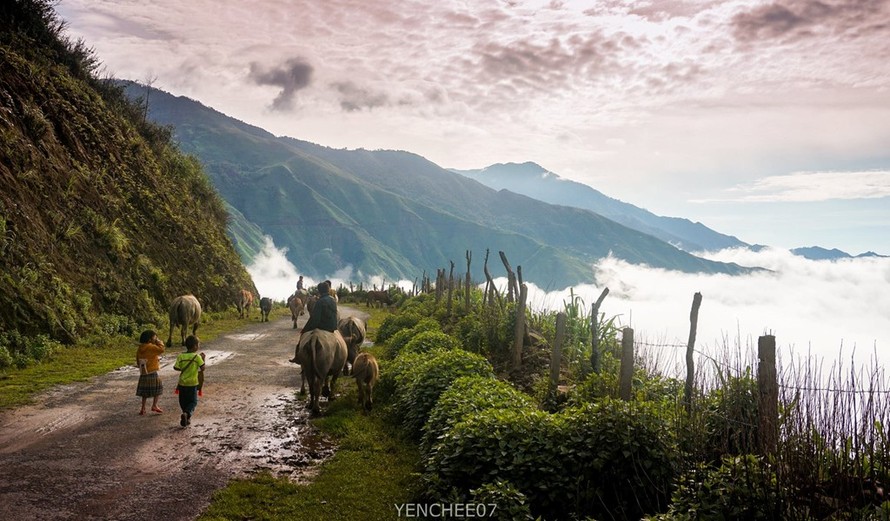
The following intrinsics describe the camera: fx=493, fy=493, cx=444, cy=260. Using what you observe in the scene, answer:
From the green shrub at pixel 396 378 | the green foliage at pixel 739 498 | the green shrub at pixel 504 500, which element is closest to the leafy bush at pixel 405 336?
the green shrub at pixel 396 378

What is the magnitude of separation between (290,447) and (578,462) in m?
5.23

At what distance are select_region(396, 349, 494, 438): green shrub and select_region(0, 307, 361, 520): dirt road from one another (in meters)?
1.90

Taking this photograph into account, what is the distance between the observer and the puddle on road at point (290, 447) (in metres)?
8.10

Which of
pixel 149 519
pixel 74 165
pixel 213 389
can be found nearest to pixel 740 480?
pixel 149 519

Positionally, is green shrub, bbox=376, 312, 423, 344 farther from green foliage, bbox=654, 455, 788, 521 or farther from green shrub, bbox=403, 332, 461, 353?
green foliage, bbox=654, 455, 788, 521

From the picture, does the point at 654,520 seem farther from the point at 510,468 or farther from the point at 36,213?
the point at 36,213

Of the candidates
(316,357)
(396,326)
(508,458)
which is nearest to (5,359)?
(316,357)

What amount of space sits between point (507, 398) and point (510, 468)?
2365mm

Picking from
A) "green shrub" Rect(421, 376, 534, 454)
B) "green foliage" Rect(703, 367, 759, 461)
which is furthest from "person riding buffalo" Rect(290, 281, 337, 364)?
"green foliage" Rect(703, 367, 759, 461)

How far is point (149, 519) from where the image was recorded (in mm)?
6059

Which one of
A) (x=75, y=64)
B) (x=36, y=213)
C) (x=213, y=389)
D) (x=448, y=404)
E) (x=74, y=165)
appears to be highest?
(x=75, y=64)

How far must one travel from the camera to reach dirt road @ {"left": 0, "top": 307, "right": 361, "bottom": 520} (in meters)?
6.39

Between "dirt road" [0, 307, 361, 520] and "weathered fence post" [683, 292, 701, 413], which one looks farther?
"weathered fence post" [683, 292, 701, 413]

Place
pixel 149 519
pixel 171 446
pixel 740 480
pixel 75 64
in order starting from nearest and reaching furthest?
pixel 740 480 < pixel 149 519 < pixel 171 446 < pixel 75 64
